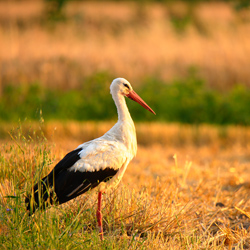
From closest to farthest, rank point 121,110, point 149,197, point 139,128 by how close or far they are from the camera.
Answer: point 121,110
point 149,197
point 139,128

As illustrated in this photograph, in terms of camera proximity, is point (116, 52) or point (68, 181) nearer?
point (68, 181)

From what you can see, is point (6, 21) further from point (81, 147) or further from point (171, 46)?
point (81, 147)

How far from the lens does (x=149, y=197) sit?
4.18 m

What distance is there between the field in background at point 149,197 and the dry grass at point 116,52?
3.41 metres

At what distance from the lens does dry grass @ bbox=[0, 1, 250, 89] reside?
11883mm

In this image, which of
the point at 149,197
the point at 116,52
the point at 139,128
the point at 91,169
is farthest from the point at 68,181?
the point at 116,52

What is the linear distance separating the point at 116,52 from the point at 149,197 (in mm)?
9417

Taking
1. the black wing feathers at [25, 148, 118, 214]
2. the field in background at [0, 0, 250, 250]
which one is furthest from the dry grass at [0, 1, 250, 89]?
the black wing feathers at [25, 148, 118, 214]

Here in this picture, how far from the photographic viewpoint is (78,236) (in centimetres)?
311

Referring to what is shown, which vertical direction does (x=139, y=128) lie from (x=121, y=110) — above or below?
below

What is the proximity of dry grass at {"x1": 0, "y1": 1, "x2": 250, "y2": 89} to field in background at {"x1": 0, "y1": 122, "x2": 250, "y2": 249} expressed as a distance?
11.2 feet

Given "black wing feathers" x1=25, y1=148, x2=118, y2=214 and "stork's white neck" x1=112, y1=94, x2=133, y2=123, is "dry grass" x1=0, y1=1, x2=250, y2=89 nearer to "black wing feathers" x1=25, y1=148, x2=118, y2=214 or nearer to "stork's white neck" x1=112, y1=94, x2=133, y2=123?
"stork's white neck" x1=112, y1=94, x2=133, y2=123

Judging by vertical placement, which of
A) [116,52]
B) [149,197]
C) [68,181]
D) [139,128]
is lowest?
[139,128]

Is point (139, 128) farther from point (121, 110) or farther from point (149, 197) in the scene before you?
point (121, 110)
